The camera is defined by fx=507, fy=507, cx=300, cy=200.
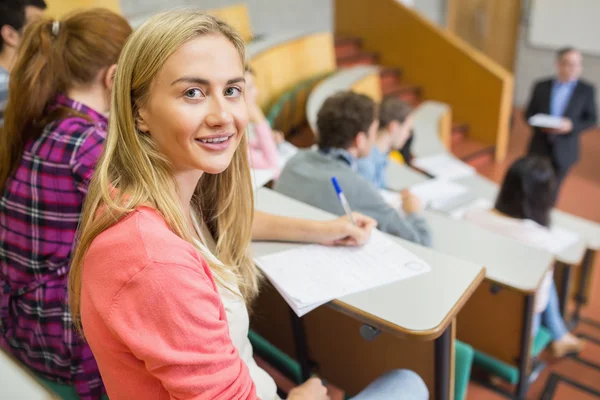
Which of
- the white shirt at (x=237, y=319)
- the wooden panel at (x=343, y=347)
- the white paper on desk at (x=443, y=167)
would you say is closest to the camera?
the white shirt at (x=237, y=319)

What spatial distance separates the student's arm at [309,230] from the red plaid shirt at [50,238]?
46cm

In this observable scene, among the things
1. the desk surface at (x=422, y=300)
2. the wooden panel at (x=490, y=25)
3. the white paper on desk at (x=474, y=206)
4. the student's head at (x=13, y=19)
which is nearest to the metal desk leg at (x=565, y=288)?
the white paper on desk at (x=474, y=206)

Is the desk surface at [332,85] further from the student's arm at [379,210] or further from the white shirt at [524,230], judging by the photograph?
the student's arm at [379,210]

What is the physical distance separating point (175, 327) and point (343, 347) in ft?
3.08

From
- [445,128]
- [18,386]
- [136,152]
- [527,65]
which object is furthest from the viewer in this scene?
[527,65]

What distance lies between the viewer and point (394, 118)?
290cm

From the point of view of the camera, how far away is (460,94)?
17.9 feet

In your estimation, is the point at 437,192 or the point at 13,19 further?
A: the point at 437,192

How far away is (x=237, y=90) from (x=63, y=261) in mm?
687

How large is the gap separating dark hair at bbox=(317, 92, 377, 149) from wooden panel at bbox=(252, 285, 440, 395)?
72 cm

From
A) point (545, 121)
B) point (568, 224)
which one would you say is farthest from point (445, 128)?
point (568, 224)

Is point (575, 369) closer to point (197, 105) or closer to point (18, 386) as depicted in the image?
point (197, 105)

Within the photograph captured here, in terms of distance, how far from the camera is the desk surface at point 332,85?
11.2 feet

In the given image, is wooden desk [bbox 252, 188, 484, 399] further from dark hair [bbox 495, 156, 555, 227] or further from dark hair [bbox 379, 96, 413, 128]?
dark hair [bbox 379, 96, 413, 128]
